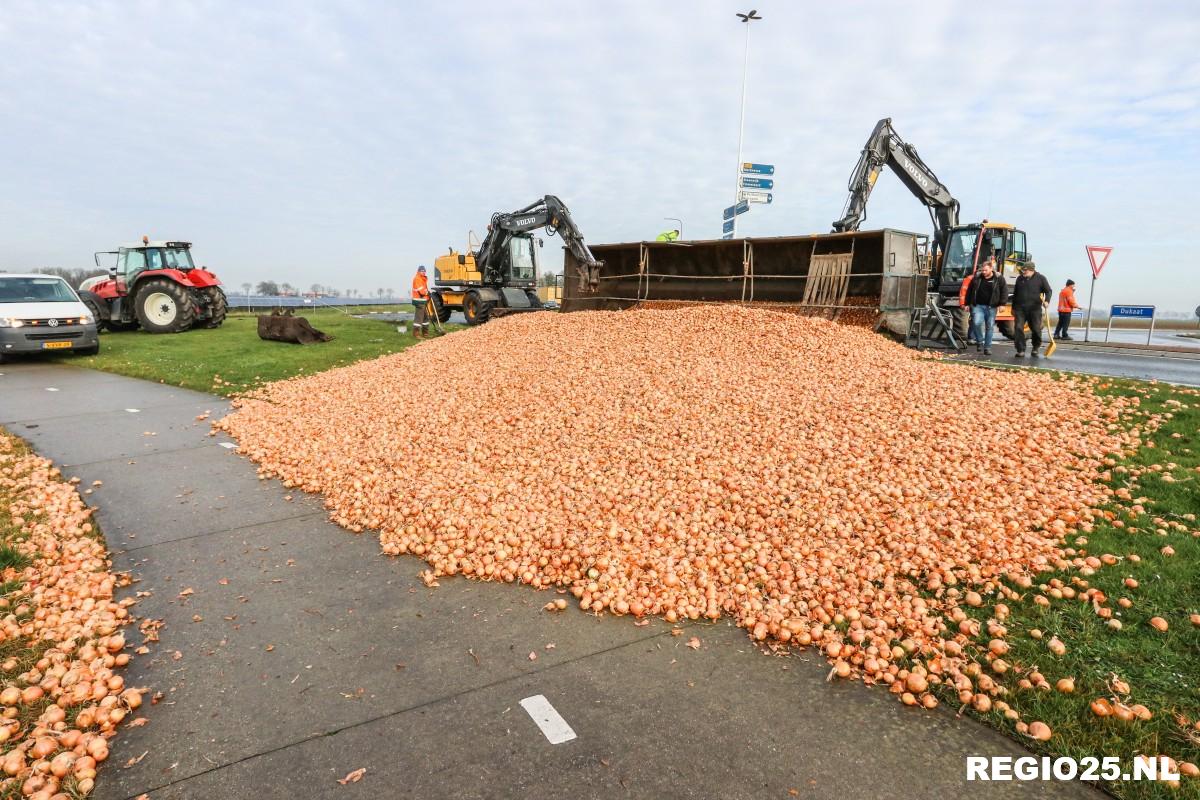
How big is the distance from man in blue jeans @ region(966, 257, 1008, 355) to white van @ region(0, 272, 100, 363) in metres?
19.8

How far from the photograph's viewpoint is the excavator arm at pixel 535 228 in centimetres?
1667

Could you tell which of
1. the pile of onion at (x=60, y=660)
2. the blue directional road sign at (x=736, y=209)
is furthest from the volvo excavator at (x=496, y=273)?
the pile of onion at (x=60, y=660)

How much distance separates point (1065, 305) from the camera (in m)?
18.8

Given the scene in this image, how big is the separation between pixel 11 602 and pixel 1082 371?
13136mm

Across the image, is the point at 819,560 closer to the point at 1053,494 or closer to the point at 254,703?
the point at 1053,494

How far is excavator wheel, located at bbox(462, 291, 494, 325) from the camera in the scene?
20703 millimetres

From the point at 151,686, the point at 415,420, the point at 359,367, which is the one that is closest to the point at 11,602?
the point at 151,686

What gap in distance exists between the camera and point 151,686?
3209mm

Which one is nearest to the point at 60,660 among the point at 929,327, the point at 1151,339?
the point at 929,327

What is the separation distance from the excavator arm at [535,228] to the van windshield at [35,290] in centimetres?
1121

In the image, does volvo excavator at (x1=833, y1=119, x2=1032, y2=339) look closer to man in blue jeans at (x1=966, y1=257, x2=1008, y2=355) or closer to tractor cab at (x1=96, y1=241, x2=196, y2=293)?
man in blue jeans at (x1=966, y1=257, x2=1008, y2=355)

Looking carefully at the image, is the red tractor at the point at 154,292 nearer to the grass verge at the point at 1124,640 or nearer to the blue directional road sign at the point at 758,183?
the blue directional road sign at the point at 758,183

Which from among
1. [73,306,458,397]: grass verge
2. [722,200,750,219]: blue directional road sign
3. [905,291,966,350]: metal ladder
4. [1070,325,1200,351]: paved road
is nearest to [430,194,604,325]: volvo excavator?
[73,306,458,397]: grass verge

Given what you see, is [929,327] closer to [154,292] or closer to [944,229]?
[944,229]
